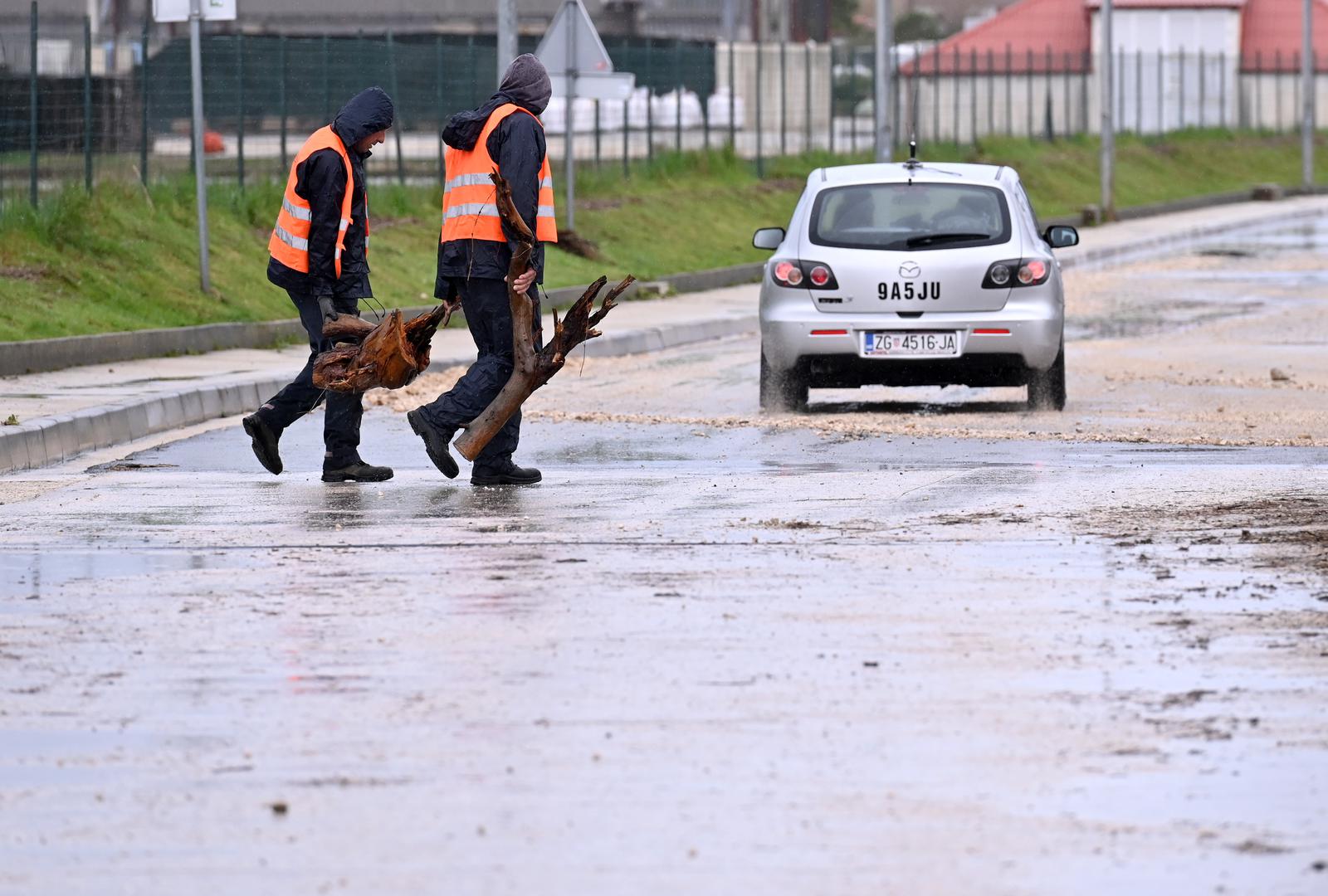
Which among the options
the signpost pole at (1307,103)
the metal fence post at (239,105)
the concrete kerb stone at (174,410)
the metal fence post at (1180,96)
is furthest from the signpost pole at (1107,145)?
the metal fence post at (1180,96)

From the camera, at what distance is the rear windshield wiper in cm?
1467

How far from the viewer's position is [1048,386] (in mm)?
14703

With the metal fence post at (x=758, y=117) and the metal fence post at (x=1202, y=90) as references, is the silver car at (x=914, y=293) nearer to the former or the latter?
the metal fence post at (x=758, y=117)

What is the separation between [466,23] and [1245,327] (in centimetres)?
4376

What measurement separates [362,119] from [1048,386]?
16.1 feet

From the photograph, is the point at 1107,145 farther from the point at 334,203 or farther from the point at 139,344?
the point at 334,203

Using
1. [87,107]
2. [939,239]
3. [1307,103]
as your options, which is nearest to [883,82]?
[87,107]

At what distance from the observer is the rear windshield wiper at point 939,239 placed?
1467 cm

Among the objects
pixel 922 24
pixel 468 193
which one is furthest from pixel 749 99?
pixel 922 24

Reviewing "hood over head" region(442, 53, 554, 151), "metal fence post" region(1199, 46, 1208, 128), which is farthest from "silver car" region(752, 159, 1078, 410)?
"metal fence post" region(1199, 46, 1208, 128)

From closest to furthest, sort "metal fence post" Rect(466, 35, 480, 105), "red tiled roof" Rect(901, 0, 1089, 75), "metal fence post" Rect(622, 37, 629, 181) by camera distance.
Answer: "metal fence post" Rect(466, 35, 480, 105) < "metal fence post" Rect(622, 37, 629, 181) < "red tiled roof" Rect(901, 0, 1089, 75)

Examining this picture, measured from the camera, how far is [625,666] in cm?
711

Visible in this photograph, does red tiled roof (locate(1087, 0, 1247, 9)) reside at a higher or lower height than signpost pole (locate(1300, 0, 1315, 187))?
higher

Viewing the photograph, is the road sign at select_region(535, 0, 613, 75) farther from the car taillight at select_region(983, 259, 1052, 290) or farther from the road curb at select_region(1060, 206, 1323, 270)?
the car taillight at select_region(983, 259, 1052, 290)
